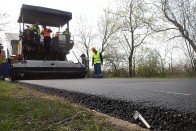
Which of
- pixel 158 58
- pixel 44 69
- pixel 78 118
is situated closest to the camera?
pixel 78 118

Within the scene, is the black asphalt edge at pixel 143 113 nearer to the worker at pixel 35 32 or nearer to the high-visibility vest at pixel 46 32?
the worker at pixel 35 32

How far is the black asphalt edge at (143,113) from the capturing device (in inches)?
75.0

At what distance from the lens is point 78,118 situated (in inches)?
95.0

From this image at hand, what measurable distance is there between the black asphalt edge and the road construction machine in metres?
6.33

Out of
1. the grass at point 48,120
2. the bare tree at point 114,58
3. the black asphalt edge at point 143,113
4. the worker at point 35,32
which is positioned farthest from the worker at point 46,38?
the bare tree at point 114,58

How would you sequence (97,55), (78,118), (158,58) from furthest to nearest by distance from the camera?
1. (158,58)
2. (97,55)
3. (78,118)

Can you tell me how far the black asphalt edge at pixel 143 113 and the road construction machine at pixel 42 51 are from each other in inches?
249

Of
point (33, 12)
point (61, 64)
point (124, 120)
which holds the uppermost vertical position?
point (33, 12)

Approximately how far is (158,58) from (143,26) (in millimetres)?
8691

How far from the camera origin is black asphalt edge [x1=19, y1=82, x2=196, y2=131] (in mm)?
1906

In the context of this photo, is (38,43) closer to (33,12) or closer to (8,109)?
(33,12)

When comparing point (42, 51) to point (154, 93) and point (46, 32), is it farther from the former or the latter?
point (154, 93)

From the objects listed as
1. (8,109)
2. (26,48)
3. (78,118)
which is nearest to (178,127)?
(78,118)

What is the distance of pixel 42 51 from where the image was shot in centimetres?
1107
